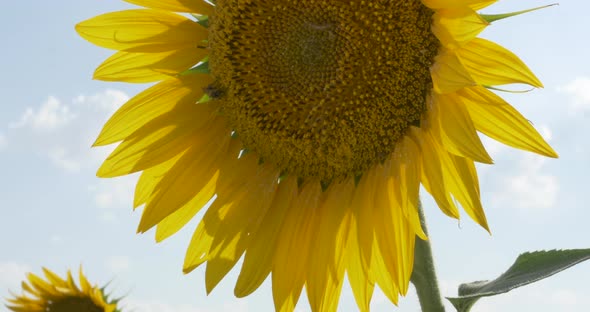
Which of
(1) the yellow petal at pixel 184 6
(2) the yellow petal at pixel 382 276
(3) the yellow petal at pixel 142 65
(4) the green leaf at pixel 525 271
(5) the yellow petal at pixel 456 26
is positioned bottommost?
(4) the green leaf at pixel 525 271

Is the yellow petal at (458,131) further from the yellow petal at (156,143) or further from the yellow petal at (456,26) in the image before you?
the yellow petal at (156,143)

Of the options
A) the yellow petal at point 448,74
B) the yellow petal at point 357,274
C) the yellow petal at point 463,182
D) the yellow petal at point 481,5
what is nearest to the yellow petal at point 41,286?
the yellow petal at point 357,274

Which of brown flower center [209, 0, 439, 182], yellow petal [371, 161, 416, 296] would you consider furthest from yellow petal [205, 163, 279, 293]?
yellow petal [371, 161, 416, 296]

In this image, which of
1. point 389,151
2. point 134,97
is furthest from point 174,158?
point 389,151

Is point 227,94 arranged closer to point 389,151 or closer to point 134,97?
point 134,97

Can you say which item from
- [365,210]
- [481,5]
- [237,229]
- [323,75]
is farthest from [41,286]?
[481,5]

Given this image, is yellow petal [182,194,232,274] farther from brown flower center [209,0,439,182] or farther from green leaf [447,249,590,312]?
green leaf [447,249,590,312]
